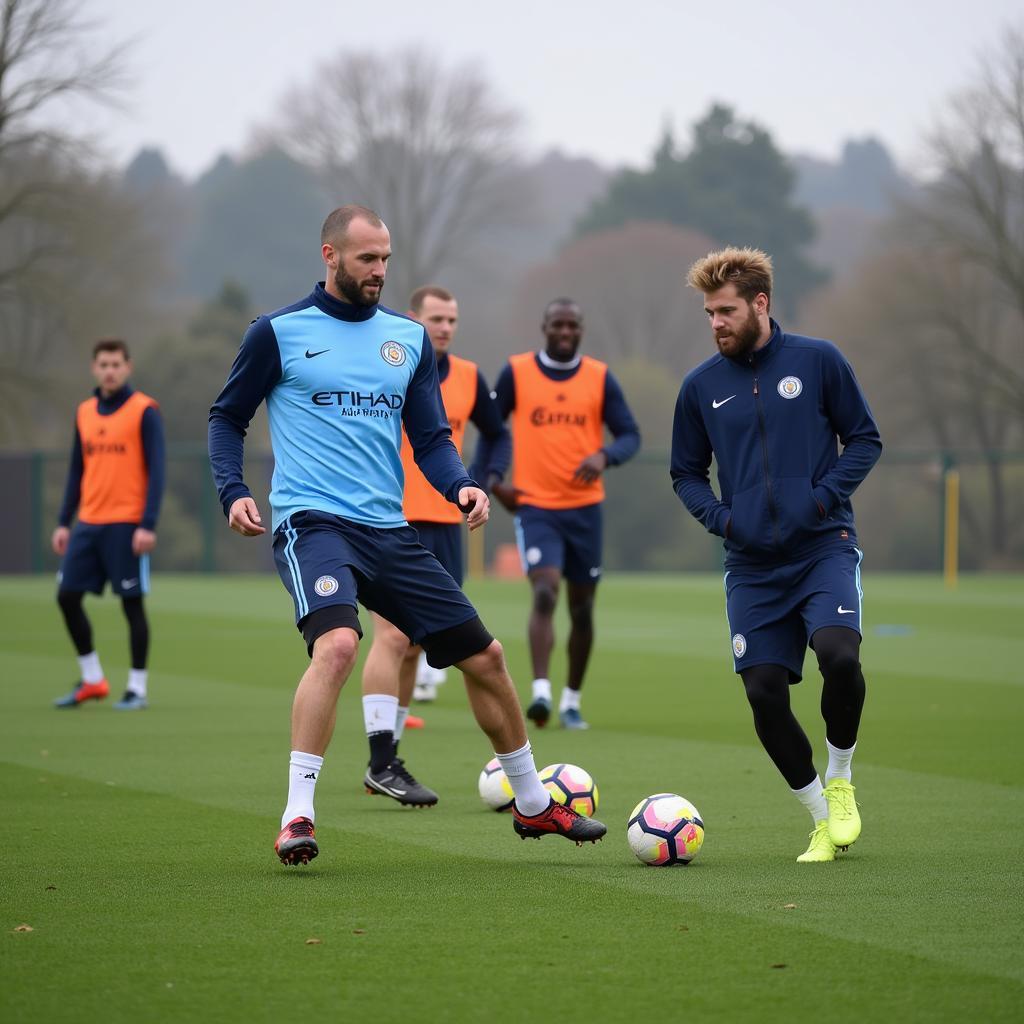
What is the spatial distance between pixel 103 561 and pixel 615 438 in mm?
3773

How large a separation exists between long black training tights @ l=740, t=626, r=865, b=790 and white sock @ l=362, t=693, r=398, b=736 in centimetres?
217

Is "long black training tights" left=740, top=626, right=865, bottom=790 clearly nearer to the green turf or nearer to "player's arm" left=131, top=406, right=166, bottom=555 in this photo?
the green turf

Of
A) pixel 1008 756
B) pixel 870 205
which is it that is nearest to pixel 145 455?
pixel 1008 756

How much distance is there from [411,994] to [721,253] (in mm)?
3216

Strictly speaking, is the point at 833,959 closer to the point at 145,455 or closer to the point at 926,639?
the point at 145,455

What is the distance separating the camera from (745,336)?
6582 mm

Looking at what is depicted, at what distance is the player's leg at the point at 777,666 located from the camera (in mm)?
6508

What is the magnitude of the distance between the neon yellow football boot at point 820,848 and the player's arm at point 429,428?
6.19ft

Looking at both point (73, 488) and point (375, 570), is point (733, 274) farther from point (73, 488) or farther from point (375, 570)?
point (73, 488)

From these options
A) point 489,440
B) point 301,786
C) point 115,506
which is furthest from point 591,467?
point 301,786

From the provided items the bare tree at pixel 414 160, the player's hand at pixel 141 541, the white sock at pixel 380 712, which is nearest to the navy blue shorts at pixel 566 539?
the player's hand at pixel 141 541

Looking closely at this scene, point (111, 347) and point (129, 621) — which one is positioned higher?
point (111, 347)

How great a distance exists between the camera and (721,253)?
656 centimetres

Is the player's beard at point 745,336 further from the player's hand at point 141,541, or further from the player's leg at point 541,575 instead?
the player's hand at point 141,541
